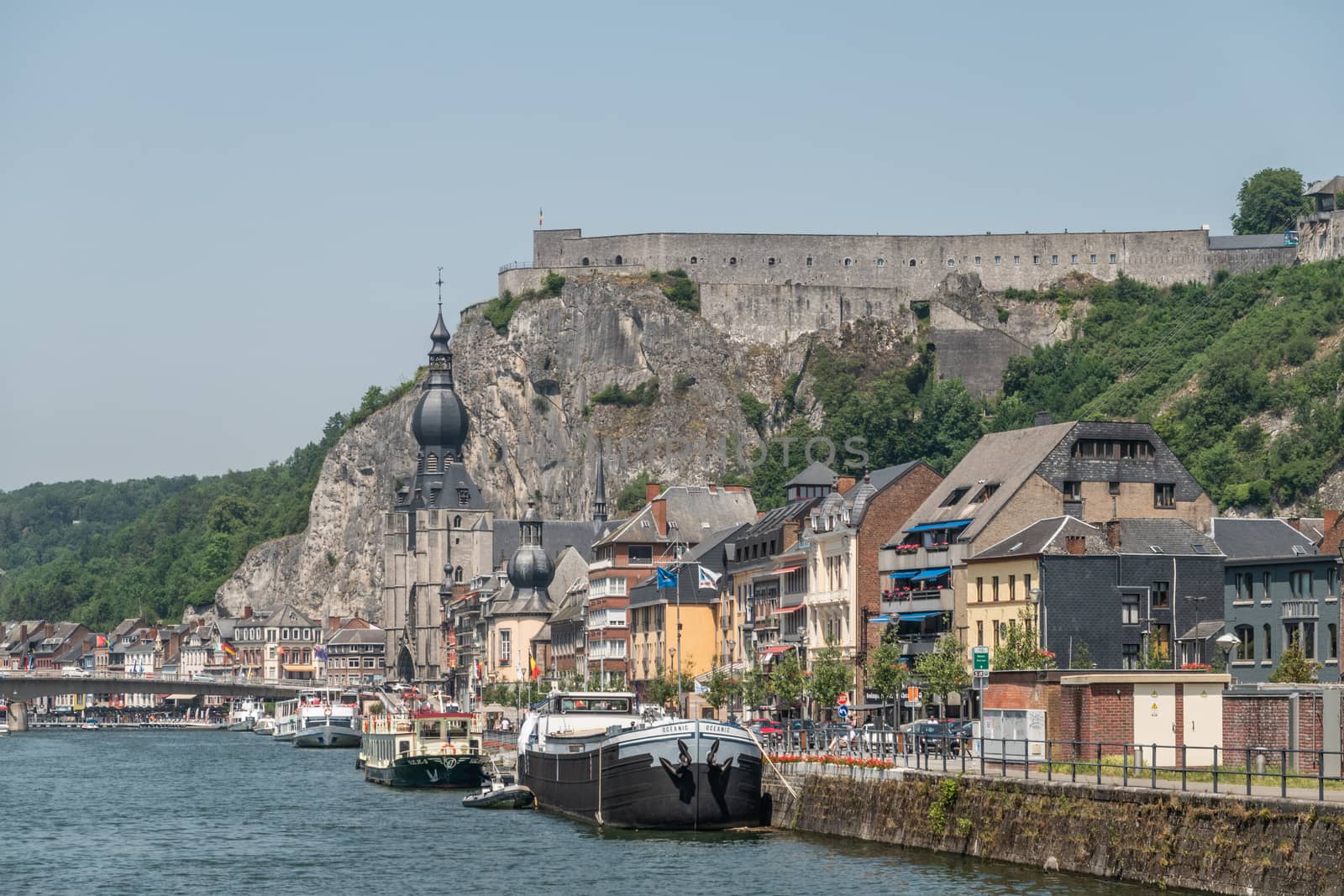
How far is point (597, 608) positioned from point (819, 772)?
6775 cm

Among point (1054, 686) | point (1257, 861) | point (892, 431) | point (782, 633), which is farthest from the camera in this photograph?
point (892, 431)

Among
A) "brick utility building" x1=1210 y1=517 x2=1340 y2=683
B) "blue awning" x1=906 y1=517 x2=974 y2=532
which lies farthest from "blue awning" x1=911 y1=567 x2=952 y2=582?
"brick utility building" x1=1210 y1=517 x2=1340 y2=683

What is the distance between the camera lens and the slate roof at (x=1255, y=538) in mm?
79688

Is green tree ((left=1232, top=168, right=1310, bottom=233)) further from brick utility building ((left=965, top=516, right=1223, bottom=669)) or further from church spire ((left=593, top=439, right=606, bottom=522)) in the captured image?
brick utility building ((left=965, top=516, right=1223, bottom=669))

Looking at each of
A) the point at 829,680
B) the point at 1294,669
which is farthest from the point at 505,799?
the point at 1294,669

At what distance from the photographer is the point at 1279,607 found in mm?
75062

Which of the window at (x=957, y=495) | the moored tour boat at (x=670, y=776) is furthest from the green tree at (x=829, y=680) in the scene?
the moored tour boat at (x=670, y=776)

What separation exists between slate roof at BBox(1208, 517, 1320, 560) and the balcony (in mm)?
3572

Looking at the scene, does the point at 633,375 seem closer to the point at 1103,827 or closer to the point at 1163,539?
the point at 1163,539

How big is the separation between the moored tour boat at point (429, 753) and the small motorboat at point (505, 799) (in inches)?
399

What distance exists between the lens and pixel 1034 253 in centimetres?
18762

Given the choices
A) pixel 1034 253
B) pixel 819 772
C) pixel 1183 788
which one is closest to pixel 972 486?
pixel 819 772

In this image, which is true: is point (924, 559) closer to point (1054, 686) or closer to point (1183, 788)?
point (1054, 686)

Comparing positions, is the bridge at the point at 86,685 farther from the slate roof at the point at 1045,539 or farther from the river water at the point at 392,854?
the slate roof at the point at 1045,539
